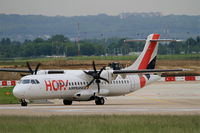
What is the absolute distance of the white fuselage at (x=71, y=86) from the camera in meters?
42.9

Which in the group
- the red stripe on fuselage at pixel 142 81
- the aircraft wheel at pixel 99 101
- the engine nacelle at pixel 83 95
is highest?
the red stripe on fuselage at pixel 142 81

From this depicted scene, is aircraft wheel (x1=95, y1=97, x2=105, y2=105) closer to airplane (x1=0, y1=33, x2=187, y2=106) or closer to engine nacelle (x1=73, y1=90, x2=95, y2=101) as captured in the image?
airplane (x1=0, y1=33, x2=187, y2=106)

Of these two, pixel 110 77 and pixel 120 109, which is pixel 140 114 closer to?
pixel 120 109

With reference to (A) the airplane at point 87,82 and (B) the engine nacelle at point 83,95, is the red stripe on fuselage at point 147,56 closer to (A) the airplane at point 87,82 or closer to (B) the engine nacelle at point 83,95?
(A) the airplane at point 87,82

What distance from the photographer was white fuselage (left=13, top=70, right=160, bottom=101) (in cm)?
4292

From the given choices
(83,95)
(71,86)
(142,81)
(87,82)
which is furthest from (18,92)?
(142,81)

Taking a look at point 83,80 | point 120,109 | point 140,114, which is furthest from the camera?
point 83,80
